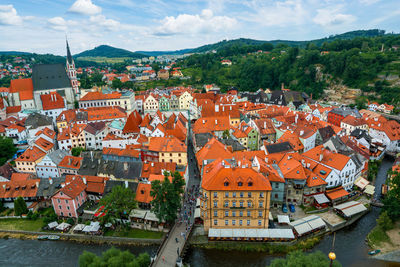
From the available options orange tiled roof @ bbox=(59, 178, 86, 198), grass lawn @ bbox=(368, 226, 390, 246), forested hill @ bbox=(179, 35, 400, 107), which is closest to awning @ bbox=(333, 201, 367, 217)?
grass lawn @ bbox=(368, 226, 390, 246)

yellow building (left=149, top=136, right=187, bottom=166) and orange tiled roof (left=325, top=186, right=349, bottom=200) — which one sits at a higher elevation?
yellow building (left=149, top=136, right=187, bottom=166)

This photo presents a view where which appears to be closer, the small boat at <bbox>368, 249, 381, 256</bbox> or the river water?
the river water

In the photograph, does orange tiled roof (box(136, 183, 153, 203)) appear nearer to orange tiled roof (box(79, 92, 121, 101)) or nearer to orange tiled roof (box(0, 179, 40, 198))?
orange tiled roof (box(0, 179, 40, 198))

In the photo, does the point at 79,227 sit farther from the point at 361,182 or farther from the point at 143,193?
the point at 361,182

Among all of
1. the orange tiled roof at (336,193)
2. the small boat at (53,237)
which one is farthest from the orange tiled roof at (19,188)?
the orange tiled roof at (336,193)

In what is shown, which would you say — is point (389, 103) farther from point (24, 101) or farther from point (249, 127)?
point (24, 101)

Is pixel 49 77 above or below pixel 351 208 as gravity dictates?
above

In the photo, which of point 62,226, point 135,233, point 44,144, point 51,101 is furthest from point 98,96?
point 135,233
